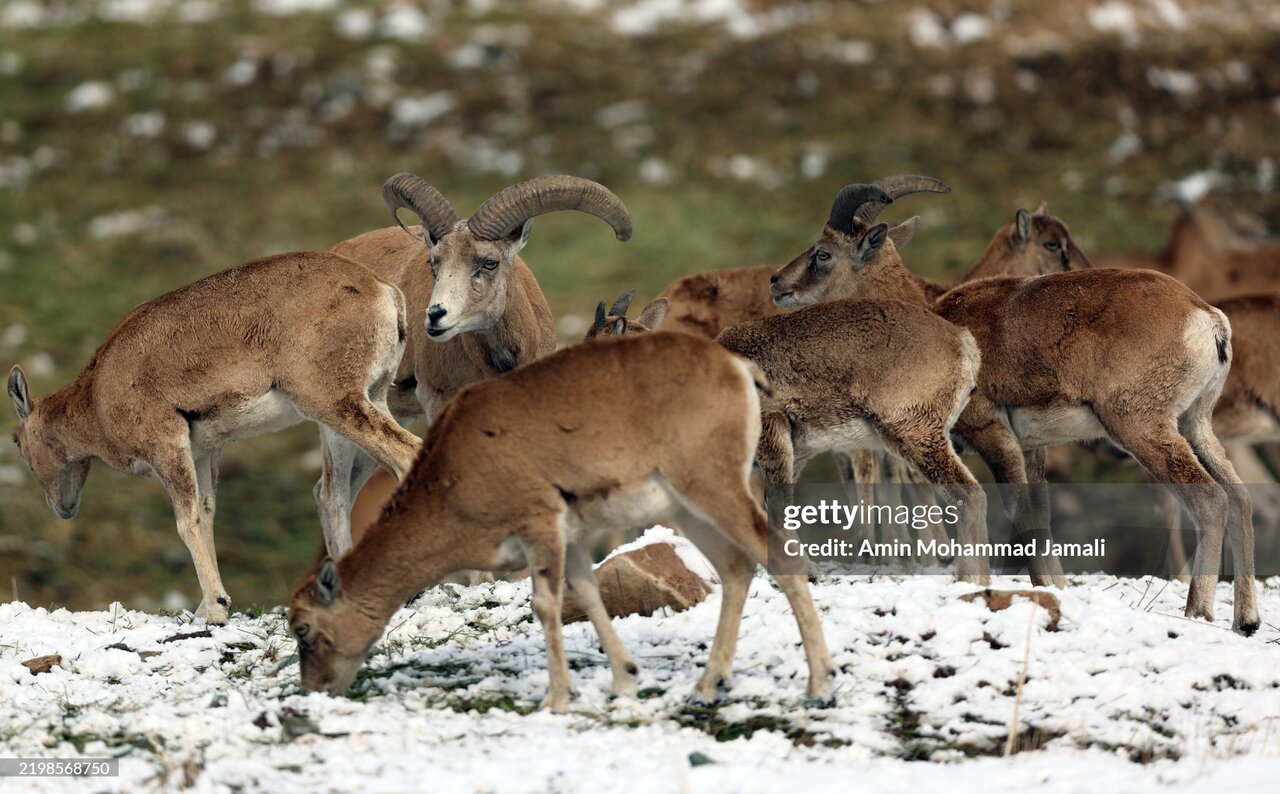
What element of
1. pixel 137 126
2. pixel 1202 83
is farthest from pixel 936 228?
pixel 137 126

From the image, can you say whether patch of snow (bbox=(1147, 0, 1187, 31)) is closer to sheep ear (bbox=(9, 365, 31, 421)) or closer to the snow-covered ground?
the snow-covered ground

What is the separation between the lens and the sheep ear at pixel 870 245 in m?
13.0

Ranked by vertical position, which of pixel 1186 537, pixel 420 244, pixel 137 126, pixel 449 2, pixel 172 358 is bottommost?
pixel 1186 537

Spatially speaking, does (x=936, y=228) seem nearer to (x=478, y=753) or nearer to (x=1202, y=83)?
(x=1202, y=83)

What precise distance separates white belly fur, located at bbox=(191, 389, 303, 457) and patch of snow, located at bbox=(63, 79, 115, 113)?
1868 cm

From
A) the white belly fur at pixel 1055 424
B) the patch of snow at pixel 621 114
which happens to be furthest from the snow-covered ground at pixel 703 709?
the patch of snow at pixel 621 114

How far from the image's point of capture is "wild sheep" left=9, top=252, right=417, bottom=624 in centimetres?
1092

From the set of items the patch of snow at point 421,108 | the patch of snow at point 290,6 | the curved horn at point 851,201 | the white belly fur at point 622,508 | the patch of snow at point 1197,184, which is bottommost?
the white belly fur at point 622,508

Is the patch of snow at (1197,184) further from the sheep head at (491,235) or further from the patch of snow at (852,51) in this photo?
the sheep head at (491,235)

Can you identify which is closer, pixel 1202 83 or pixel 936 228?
pixel 936 228

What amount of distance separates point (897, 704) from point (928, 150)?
59.7ft

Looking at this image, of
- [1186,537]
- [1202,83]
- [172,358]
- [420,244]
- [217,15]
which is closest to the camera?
[172,358]

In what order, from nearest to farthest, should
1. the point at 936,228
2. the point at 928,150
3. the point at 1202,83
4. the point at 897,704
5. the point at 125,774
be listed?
the point at 125,774 → the point at 897,704 → the point at 936,228 → the point at 928,150 → the point at 1202,83

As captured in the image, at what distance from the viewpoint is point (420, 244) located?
13977 mm
